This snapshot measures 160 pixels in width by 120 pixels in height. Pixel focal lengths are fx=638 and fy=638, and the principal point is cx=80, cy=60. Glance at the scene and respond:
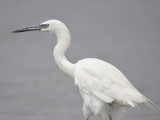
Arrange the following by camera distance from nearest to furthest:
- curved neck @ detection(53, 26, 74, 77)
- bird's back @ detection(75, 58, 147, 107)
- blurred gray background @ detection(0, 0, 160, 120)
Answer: bird's back @ detection(75, 58, 147, 107) < curved neck @ detection(53, 26, 74, 77) < blurred gray background @ detection(0, 0, 160, 120)

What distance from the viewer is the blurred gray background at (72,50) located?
13281mm

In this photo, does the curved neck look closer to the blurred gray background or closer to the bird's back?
the bird's back

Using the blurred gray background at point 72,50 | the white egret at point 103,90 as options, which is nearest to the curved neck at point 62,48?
the white egret at point 103,90

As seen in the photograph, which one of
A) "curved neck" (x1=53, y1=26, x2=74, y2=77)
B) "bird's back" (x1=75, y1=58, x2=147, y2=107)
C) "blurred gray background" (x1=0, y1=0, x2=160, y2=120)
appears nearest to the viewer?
"bird's back" (x1=75, y1=58, x2=147, y2=107)

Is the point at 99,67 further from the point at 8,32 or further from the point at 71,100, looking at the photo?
the point at 8,32

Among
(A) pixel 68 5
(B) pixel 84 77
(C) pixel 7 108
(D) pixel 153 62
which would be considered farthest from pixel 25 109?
(A) pixel 68 5

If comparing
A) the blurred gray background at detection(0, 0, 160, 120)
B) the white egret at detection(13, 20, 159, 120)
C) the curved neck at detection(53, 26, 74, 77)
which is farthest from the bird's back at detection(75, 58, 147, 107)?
the blurred gray background at detection(0, 0, 160, 120)

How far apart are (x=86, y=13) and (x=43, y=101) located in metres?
11.4

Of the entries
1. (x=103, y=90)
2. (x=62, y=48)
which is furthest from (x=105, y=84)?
(x=62, y=48)

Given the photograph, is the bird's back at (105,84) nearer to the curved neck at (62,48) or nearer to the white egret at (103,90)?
the white egret at (103,90)

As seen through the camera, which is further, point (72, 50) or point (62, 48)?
point (72, 50)

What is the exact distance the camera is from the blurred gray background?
43.6 feet

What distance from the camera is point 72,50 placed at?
18906mm

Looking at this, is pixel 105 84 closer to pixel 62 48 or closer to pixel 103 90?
pixel 103 90
